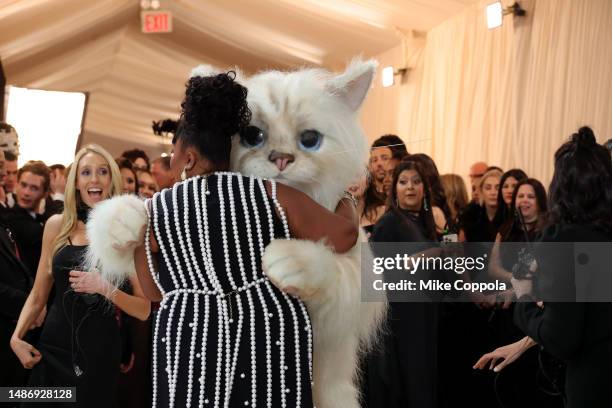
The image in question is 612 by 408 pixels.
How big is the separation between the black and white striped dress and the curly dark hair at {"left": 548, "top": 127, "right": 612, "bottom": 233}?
95 cm

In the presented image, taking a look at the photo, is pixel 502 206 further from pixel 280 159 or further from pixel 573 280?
pixel 280 159

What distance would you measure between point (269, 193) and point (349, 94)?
381 millimetres

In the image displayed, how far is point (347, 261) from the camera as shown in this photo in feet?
5.14

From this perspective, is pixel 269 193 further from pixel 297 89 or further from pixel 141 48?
pixel 141 48

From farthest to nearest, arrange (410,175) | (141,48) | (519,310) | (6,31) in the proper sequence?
(141,48), (6,31), (410,175), (519,310)

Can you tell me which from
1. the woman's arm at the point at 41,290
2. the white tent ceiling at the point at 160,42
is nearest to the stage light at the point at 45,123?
the white tent ceiling at the point at 160,42

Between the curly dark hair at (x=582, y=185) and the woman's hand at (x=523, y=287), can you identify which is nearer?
the curly dark hair at (x=582, y=185)

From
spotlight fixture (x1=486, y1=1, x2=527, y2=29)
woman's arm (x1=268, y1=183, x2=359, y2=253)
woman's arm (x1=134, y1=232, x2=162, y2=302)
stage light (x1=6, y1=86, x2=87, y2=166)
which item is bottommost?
woman's arm (x1=134, y1=232, x2=162, y2=302)

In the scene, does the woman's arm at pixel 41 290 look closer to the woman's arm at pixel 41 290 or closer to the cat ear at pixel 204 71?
the woman's arm at pixel 41 290

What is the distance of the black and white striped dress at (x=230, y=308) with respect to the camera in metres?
1.50

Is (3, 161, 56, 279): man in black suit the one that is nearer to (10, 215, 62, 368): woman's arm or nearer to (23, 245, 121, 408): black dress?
(10, 215, 62, 368): woman's arm

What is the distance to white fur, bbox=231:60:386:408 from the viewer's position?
155 cm

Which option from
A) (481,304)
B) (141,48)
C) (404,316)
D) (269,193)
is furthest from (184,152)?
(141,48)

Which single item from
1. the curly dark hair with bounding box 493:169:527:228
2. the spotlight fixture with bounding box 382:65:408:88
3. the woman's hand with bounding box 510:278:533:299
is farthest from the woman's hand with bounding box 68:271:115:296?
the spotlight fixture with bounding box 382:65:408:88
